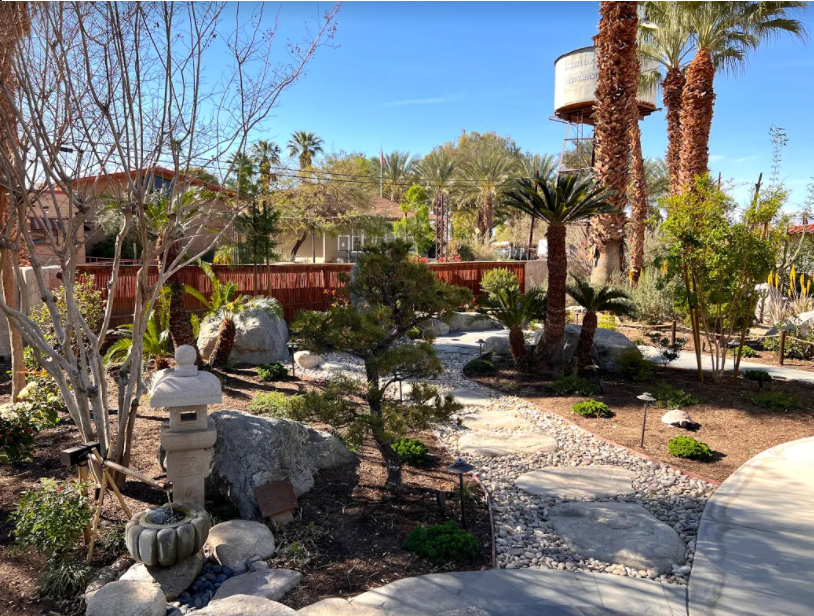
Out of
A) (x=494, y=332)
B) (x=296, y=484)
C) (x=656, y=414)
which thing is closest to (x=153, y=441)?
(x=296, y=484)

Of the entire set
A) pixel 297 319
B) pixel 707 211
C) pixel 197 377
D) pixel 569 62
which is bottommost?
pixel 197 377

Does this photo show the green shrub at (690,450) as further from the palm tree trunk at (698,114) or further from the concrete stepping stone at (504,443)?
the palm tree trunk at (698,114)

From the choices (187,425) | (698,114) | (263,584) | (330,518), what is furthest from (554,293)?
(698,114)

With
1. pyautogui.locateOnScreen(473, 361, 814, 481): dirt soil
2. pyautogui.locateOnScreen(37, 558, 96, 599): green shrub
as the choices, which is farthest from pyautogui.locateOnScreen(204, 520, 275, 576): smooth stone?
pyautogui.locateOnScreen(473, 361, 814, 481): dirt soil

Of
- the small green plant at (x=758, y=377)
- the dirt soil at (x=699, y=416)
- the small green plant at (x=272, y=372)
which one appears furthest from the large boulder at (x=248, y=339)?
the small green plant at (x=758, y=377)

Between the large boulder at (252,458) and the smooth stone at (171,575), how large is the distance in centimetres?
96

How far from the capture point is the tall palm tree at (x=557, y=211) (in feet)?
33.9

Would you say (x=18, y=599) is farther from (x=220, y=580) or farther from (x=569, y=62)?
(x=569, y=62)

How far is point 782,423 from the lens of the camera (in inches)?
328

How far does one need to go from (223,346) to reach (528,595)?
841 cm

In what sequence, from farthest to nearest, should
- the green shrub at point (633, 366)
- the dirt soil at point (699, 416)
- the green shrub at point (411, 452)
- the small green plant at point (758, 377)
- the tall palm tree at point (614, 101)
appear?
the tall palm tree at point (614, 101) → the green shrub at point (633, 366) → the small green plant at point (758, 377) → the dirt soil at point (699, 416) → the green shrub at point (411, 452)

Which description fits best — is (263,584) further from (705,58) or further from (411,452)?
(705,58)

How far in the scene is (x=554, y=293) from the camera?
36.5 feet

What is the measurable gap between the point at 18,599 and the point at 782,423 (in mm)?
9265
